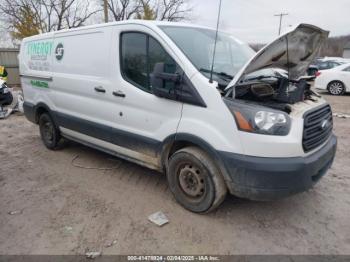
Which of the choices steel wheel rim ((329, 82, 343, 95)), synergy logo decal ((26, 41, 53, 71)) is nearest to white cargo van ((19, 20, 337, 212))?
synergy logo decal ((26, 41, 53, 71))

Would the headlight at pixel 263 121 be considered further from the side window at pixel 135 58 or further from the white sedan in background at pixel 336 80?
the white sedan in background at pixel 336 80

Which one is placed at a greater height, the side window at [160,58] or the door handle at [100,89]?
the side window at [160,58]

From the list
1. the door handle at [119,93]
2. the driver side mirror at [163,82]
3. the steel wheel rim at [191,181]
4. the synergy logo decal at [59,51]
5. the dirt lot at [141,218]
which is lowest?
the dirt lot at [141,218]

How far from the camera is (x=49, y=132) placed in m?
5.30

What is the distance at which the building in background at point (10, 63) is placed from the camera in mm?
15617

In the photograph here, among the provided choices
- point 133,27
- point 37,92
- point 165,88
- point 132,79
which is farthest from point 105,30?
point 37,92

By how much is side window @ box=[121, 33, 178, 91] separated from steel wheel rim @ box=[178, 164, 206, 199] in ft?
3.04

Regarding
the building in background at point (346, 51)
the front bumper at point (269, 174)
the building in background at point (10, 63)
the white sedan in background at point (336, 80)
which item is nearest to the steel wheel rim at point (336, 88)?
the white sedan in background at point (336, 80)

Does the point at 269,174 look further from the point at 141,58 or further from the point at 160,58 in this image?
the point at 141,58

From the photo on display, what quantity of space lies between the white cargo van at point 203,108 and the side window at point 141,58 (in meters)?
0.01

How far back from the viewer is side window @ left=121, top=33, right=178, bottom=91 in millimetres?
3139

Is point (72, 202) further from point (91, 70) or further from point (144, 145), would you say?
point (91, 70)

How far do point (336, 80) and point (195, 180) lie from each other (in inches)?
458

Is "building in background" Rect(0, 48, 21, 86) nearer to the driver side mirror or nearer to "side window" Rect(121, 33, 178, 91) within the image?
"side window" Rect(121, 33, 178, 91)
